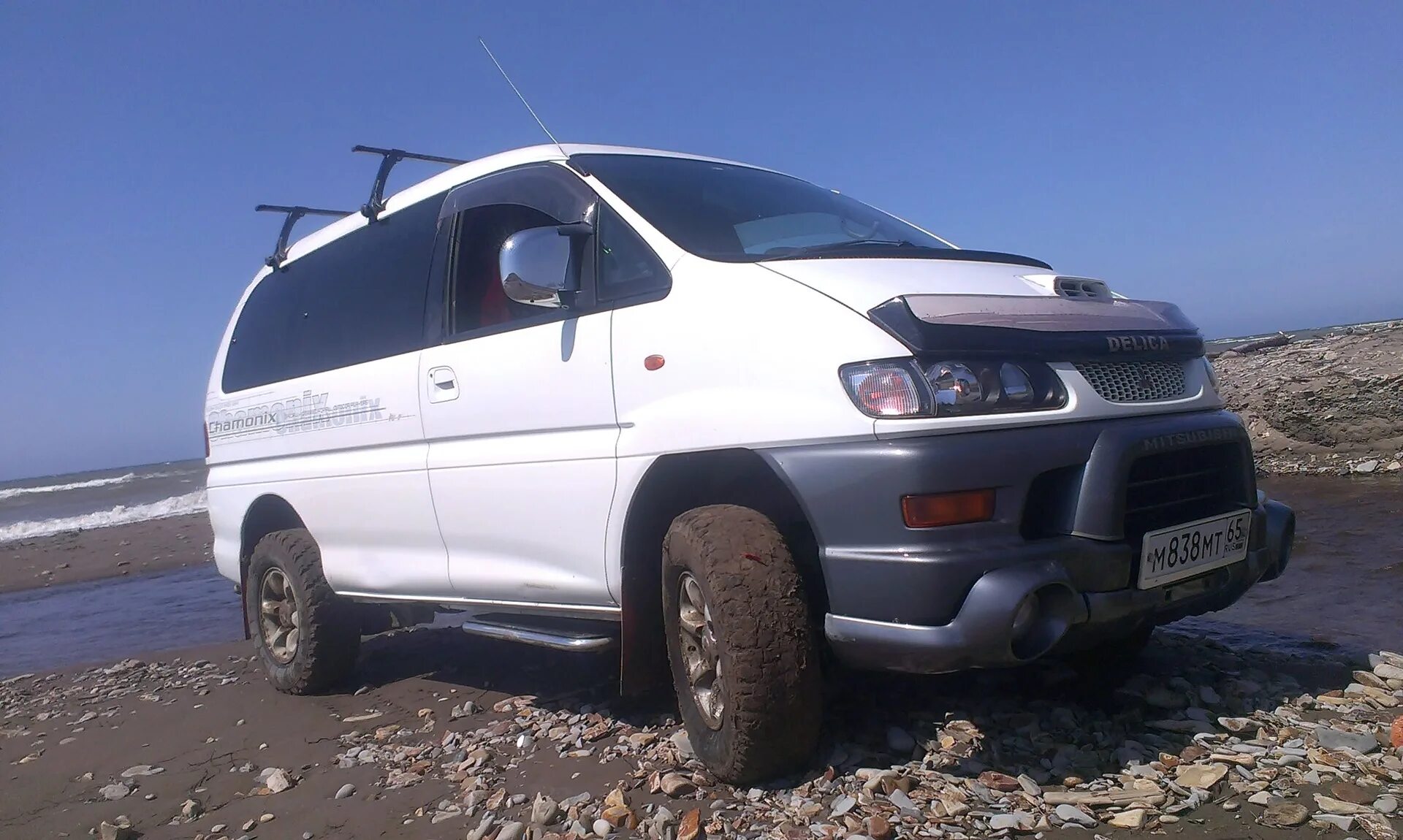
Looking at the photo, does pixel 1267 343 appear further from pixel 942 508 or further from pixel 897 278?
pixel 942 508

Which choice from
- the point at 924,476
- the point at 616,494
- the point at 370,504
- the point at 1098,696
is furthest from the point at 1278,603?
the point at 370,504

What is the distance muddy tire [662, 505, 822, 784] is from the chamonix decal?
1.87 metres

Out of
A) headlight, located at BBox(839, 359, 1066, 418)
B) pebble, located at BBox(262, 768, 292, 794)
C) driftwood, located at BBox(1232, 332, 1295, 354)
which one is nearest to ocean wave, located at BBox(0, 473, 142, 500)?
pebble, located at BBox(262, 768, 292, 794)

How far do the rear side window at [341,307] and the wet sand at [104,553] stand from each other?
748cm

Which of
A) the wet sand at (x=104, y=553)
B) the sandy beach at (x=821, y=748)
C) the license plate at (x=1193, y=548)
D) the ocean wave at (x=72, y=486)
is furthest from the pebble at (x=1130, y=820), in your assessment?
the ocean wave at (x=72, y=486)

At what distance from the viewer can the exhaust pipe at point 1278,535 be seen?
2.90m

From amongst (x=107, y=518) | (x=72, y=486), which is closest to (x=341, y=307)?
(x=107, y=518)

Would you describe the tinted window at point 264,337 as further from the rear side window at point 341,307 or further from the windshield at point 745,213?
the windshield at point 745,213

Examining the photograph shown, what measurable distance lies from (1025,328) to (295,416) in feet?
12.0

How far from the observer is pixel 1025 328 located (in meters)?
2.48

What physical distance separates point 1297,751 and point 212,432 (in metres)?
5.54

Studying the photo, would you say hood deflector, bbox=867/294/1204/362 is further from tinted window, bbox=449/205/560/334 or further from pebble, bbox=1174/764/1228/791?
tinted window, bbox=449/205/560/334

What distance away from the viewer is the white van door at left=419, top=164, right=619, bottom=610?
311 cm

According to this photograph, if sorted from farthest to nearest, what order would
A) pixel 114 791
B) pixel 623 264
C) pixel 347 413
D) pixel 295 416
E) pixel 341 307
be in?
1. pixel 295 416
2. pixel 341 307
3. pixel 347 413
4. pixel 114 791
5. pixel 623 264
